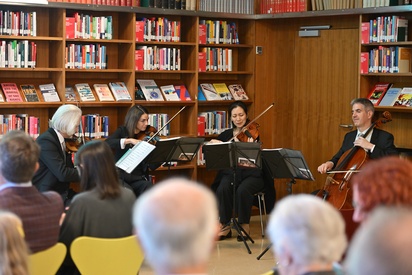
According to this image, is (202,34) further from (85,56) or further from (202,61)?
(85,56)

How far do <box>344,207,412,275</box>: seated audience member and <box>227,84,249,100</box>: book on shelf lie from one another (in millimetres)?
6538

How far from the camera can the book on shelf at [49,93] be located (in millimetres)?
6859

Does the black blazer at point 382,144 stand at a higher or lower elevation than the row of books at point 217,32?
lower

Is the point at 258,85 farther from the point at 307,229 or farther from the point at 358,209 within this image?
the point at 307,229

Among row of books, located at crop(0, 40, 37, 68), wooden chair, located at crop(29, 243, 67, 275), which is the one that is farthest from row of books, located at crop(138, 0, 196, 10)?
wooden chair, located at crop(29, 243, 67, 275)

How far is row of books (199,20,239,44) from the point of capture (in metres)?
7.75

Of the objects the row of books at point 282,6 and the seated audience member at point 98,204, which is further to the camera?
the row of books at point 282,6

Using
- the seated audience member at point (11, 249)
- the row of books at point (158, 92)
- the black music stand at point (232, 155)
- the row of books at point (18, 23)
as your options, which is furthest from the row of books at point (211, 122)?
the seated audience member at point (11, 249)

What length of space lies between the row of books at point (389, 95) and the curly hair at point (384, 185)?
15.0ft

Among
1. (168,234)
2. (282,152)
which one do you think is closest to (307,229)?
(168,234)

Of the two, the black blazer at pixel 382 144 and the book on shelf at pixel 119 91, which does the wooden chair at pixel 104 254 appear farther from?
the book on shelf at pixel 119 91

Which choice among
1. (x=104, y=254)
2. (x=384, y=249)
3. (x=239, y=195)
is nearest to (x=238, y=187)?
(x=239, y=195)

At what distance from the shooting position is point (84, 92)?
7.12m

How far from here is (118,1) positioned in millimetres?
7082
